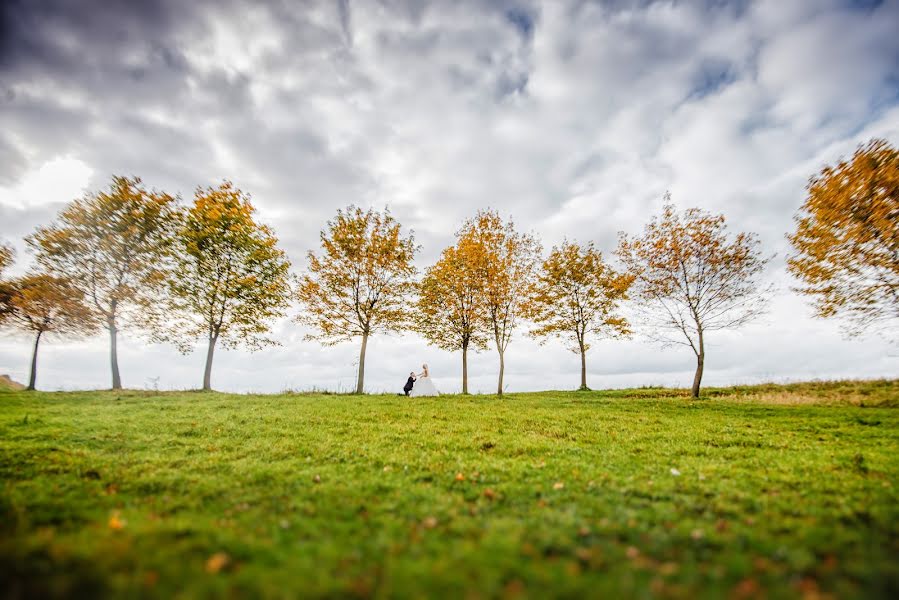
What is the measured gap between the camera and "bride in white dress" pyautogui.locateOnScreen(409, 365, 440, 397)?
2748 cm

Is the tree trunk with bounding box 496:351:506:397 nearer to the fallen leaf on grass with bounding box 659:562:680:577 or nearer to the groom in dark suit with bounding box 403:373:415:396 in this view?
the groom in dark suit with bounding box 403:373:415:396

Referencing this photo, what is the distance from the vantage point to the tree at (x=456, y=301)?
31.6 m

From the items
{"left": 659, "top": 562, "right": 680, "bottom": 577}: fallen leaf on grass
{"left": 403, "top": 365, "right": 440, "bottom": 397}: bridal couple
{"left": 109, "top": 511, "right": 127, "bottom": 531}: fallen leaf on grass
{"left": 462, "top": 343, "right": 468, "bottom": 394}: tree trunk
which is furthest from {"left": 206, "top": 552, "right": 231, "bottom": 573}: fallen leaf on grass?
{"left": 462, "top": 343, "right": 468, "bottom": 394}: tree trunk

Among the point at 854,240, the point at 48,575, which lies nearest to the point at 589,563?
the point at 48,575

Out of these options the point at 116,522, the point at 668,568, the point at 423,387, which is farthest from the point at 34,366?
the point at 668,568

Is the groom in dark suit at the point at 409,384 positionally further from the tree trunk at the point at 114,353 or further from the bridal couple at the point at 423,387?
the tree trunk at the point at 114,353

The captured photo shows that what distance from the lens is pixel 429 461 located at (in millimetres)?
9992

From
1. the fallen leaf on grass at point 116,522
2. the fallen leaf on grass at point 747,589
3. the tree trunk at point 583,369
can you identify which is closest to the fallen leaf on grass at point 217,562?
the fallen leaf on grass at point 116,522

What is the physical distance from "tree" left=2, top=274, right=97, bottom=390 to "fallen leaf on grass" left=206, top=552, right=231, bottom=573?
36.9 m

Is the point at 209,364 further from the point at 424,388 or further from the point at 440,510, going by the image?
the point at 440,510

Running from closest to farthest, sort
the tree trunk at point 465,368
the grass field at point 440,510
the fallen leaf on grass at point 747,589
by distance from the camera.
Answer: the fallen leaf on grass at point 747,589
the grass field at point 440,510
the tree trunk at point 465,368

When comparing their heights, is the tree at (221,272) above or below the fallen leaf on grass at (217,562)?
above

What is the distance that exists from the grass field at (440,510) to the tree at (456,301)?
18.3m

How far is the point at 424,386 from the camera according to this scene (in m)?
27.7
